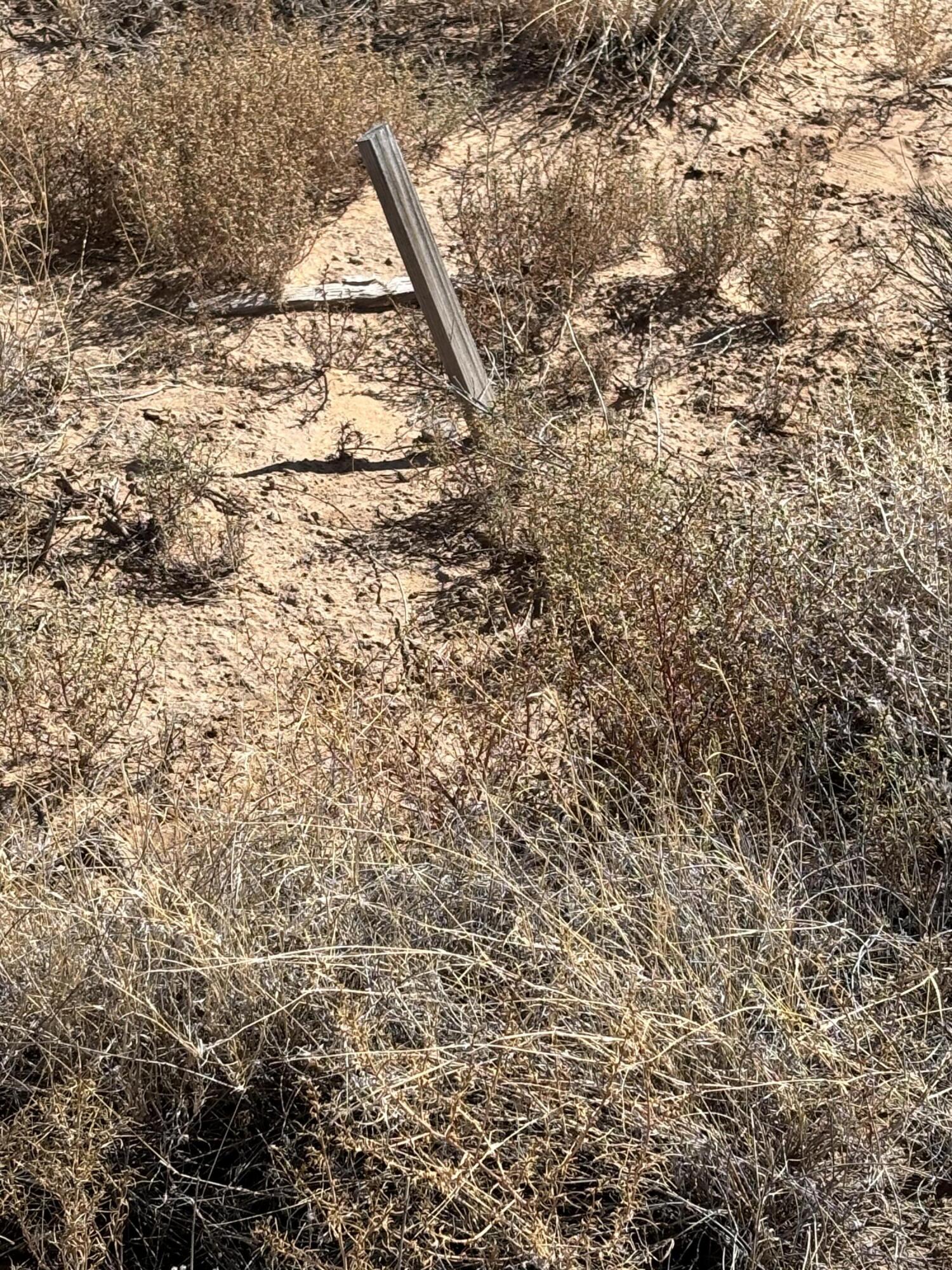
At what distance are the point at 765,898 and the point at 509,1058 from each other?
607 millimetres

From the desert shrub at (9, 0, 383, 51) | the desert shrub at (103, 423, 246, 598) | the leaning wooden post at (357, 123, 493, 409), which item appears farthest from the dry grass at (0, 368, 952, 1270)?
the desert shrub at (9, 0, 383, 51)

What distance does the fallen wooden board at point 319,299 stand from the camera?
5.07 metres

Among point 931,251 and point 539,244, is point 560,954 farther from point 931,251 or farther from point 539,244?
point 931,251

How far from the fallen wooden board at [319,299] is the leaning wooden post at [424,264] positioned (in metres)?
0.60

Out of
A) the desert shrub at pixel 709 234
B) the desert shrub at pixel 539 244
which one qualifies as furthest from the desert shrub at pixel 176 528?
the desert shrub at pixel 709 234

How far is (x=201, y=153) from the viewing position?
16.7 ft

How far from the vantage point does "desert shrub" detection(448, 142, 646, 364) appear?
496 centimetres

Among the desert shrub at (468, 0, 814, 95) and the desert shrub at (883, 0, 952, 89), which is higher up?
the desert shrub at (468, 0, 814, 95)

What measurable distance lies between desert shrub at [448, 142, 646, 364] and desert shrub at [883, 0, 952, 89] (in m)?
1.67

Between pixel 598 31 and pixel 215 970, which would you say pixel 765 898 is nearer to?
pixel 215 970

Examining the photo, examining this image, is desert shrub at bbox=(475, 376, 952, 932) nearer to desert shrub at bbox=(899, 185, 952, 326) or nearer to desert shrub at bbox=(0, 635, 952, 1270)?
desert shrub at bbox=(0, 635, 952, 1270)

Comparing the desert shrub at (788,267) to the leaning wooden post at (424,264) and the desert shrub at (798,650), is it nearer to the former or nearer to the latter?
the leaning wooden post at (424,264)

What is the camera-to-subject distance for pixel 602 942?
2.78 metres

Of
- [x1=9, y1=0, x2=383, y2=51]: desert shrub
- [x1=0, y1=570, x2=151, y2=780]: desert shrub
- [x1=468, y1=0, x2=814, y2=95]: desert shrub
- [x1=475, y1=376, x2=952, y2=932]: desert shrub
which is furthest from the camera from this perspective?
[x1=9, y1=0, x2=383, y2=51]: desert shrub
